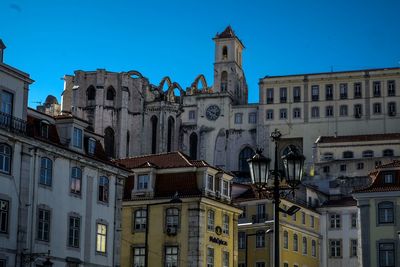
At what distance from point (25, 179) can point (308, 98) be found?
317ft

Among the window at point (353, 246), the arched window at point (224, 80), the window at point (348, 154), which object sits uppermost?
the arched window at point (224, 80)

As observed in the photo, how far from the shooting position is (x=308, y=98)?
141m

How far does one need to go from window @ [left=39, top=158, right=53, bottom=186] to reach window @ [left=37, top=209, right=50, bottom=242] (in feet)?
5.06

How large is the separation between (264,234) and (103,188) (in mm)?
28126

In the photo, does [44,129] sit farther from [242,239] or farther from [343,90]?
[343,90]

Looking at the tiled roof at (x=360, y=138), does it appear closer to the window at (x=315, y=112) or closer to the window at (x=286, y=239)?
the window at (x=315, y=112)

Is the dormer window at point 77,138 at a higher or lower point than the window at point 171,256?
higher

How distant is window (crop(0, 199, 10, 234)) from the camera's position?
4658cm

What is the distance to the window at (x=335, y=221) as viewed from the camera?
316 feet

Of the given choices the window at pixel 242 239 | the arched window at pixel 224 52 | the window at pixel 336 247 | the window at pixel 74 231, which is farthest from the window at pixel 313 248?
the arched window at pixel 224 52

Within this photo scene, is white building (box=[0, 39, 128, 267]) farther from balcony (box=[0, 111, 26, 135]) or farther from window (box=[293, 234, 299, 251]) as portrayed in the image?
window (box=[293, 234, 299, 251])

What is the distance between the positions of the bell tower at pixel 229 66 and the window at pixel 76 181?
321ft

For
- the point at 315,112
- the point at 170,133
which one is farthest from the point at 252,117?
the point at 170,133

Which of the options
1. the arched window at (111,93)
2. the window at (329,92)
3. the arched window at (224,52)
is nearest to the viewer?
the window at (329,92)
